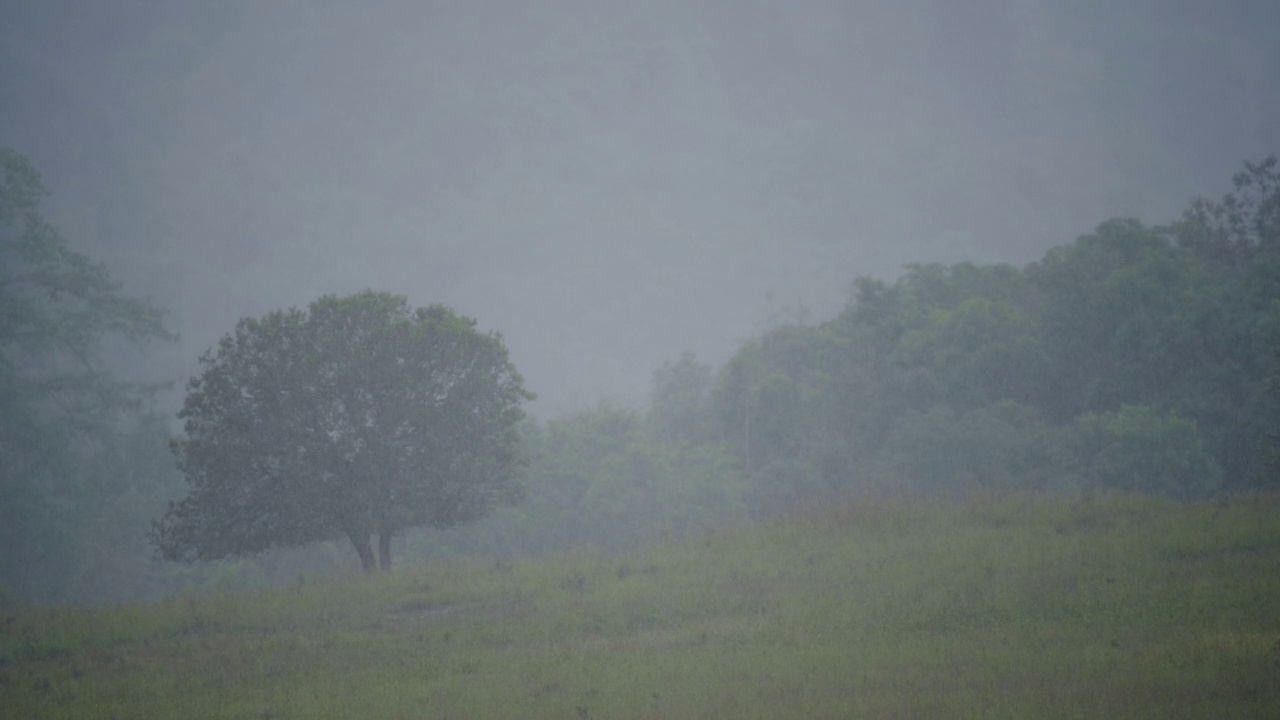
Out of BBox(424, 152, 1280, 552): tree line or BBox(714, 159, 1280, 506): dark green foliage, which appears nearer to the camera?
BBox(714, 159, 1280, 506): dark green foliage

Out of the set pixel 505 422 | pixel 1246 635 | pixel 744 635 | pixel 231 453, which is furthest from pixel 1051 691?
pixel 231 453

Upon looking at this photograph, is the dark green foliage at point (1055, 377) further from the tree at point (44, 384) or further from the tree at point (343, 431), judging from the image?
the tree at point (44, 384)

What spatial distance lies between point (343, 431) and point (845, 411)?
26.6 meters

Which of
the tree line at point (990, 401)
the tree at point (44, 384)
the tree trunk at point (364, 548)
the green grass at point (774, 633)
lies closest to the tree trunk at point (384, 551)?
the tree trunk at point (364, 548)

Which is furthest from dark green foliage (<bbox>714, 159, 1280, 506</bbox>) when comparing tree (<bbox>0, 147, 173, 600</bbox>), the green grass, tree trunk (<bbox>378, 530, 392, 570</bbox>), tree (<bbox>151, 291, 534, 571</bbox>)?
tree (<bbox>0, 147, 173, 600</bbox>)

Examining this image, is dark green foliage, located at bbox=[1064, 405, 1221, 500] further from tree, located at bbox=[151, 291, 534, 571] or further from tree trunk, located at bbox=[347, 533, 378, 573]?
tree trunk, located at bbox=[347, 533, 378, 573]

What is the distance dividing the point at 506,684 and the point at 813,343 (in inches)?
1638

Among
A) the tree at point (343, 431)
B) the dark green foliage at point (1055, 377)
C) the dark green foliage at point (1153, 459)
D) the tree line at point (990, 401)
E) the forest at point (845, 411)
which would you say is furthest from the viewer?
the forest at point (845, 411)

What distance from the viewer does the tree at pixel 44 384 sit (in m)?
40.2

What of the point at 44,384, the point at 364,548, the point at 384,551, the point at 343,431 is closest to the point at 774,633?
the point at 384,551

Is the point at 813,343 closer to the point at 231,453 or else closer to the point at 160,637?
the point at 231,453

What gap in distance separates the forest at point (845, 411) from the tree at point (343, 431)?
10.8 metres

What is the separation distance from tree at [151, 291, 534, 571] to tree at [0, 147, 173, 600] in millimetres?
25789

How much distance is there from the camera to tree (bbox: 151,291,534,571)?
2055cm
